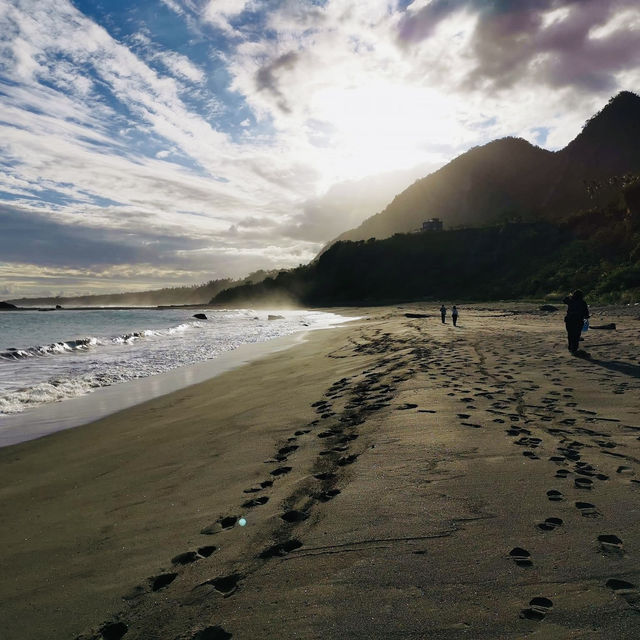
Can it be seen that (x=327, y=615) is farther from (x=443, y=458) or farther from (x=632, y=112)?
(x=632, y=112)

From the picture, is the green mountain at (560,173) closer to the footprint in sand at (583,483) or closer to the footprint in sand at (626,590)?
the footprint in sand at (583,483)

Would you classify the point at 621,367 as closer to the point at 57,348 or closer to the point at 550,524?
the point at 550,524

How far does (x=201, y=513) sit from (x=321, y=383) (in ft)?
21.0

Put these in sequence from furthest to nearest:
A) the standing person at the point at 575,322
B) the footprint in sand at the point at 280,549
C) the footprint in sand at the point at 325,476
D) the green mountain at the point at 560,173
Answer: the green mountain at the point at 560,173 < the standing person at the point at 575,322 < the footprint in sand at the point at 325,476 < the footprint in sand at the point at 280,549

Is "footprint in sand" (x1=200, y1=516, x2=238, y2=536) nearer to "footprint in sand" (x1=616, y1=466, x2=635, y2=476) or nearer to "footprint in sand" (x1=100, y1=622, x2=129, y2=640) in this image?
"footprint in sand" (x1=100, y1=622, x2=129, y2=640)

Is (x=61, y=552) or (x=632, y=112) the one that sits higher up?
(x=632, y=112)

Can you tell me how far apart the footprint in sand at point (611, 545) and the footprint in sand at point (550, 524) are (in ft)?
0.91

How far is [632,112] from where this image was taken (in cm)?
16575

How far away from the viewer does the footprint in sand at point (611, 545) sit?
285 centimetres

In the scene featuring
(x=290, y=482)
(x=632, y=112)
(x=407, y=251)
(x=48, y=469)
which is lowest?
(x=48, y=469)

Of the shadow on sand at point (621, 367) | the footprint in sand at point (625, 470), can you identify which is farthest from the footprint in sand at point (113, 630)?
the shadow on sand at point (621, 367)

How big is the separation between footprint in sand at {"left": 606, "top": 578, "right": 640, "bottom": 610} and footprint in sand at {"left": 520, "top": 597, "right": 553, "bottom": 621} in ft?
1.39

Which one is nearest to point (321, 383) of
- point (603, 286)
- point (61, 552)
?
point (61, 552)

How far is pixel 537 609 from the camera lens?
2.38m
